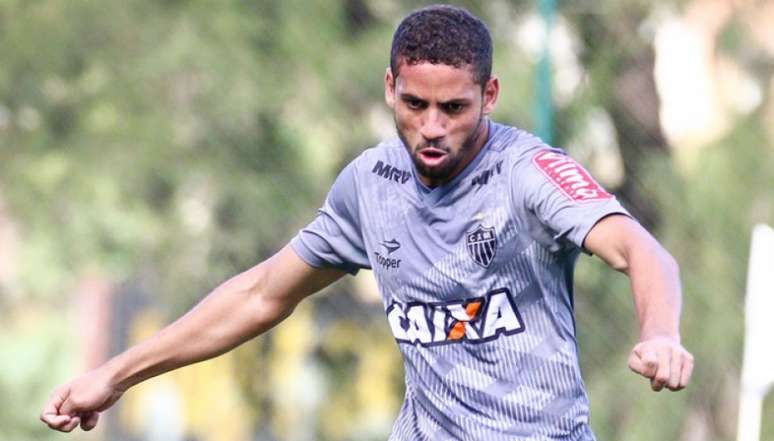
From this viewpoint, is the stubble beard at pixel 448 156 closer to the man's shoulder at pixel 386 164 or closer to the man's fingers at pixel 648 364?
the man's shoulder at pixel 386 164

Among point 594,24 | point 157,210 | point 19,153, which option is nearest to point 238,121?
point 157,210

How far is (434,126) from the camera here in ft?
12.7

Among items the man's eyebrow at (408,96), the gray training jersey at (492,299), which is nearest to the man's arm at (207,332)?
the gray training jersey at (492,299)

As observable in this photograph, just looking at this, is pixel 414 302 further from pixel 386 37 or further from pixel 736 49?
pixel 386 37

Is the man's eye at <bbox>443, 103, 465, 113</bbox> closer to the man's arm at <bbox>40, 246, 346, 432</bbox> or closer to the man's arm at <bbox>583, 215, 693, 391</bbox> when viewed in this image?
Answer: the man's arm at <bbox>583, 215, 693, 391</bbox>

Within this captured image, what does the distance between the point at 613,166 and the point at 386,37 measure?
5.17 feet

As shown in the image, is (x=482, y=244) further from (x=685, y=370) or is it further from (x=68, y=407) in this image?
(x=68, y=407)

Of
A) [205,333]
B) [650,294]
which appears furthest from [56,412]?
[650,294]

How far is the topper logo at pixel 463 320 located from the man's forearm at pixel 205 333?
1.86 ft

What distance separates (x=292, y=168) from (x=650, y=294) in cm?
575

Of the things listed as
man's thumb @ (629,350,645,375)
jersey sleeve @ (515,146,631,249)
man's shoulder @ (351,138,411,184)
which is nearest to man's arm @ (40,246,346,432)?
man's shoulder @ (351,138,411,184)

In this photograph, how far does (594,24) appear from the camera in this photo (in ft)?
26.1

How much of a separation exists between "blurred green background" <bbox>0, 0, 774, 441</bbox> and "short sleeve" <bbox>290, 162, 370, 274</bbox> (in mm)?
3564

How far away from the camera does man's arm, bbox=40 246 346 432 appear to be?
4.46 metres
